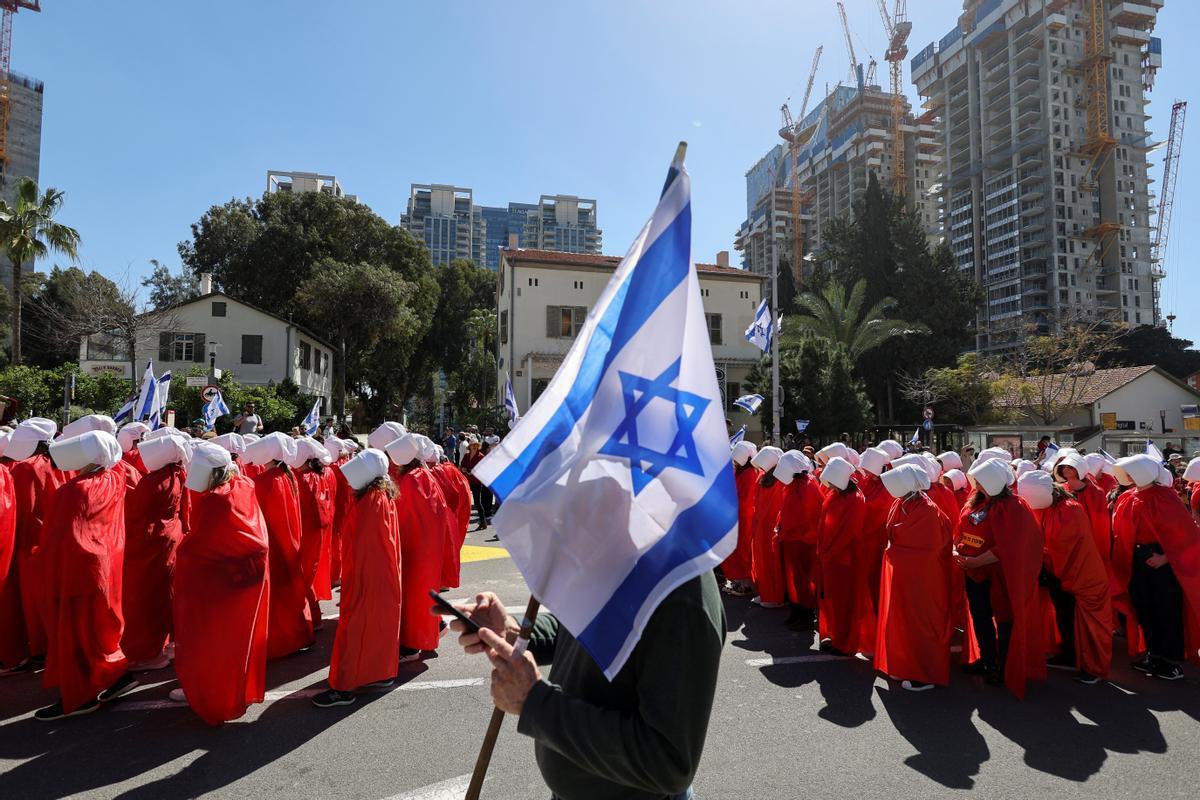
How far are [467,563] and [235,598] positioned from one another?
20.6 feet

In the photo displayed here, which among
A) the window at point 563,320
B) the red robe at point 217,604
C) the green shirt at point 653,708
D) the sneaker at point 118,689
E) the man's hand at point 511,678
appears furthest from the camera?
the window at point 563,320

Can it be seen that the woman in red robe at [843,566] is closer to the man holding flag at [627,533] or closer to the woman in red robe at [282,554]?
the woman in red robe at [282,554]

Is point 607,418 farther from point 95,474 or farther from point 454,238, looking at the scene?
point 454,238

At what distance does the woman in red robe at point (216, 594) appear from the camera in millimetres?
4633

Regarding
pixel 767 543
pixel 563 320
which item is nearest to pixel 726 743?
pixel 767 543

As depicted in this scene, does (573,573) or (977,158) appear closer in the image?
(573,573)

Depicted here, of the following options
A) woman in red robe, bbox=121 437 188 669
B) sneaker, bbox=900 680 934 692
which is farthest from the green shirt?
woman in red robe, bbox=121 437 188 669

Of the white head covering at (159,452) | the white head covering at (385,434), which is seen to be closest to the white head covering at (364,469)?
the white head covering at (385,434)

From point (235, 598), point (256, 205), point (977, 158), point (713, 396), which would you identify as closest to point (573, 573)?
point (713, 396)

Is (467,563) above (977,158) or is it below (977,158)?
below

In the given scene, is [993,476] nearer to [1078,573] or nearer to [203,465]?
[1078,573]

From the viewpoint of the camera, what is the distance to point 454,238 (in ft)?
468

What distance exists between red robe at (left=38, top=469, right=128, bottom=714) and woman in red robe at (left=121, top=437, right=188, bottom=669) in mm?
635

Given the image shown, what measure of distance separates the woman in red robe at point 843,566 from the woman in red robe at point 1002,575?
886 mm
